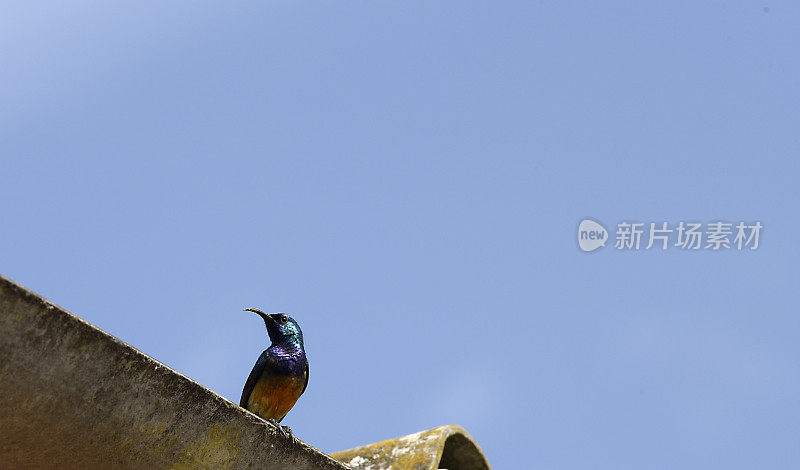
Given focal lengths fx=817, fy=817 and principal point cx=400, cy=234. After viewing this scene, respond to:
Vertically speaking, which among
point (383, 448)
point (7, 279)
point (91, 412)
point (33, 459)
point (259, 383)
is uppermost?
point (259, 383)

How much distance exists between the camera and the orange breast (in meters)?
6.02

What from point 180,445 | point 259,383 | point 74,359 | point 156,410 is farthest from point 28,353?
point 259,383

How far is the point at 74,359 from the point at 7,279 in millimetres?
333

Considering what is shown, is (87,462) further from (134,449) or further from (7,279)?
(7,279)

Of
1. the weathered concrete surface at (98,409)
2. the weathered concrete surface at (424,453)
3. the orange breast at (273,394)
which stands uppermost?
the orange breast at (273,394)

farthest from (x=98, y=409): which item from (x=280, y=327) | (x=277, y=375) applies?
(x=280, y=327)

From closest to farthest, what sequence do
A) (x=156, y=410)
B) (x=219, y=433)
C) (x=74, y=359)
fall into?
(x=74, y=359), (x=156, y=410), (x=219, y=433)

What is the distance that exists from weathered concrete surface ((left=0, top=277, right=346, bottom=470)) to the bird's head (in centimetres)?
341

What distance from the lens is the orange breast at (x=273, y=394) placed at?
6.02 meters

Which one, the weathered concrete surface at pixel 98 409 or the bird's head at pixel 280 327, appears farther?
the bird's head at pixel 280 327

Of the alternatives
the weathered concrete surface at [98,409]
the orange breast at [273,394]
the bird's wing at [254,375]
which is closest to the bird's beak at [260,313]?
the bird's wing at [254,375]

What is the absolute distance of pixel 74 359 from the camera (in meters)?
2.43

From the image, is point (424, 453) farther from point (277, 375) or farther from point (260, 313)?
point (260, 313)

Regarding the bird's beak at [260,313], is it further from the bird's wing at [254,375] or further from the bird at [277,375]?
the bird's wing at [254,375]
